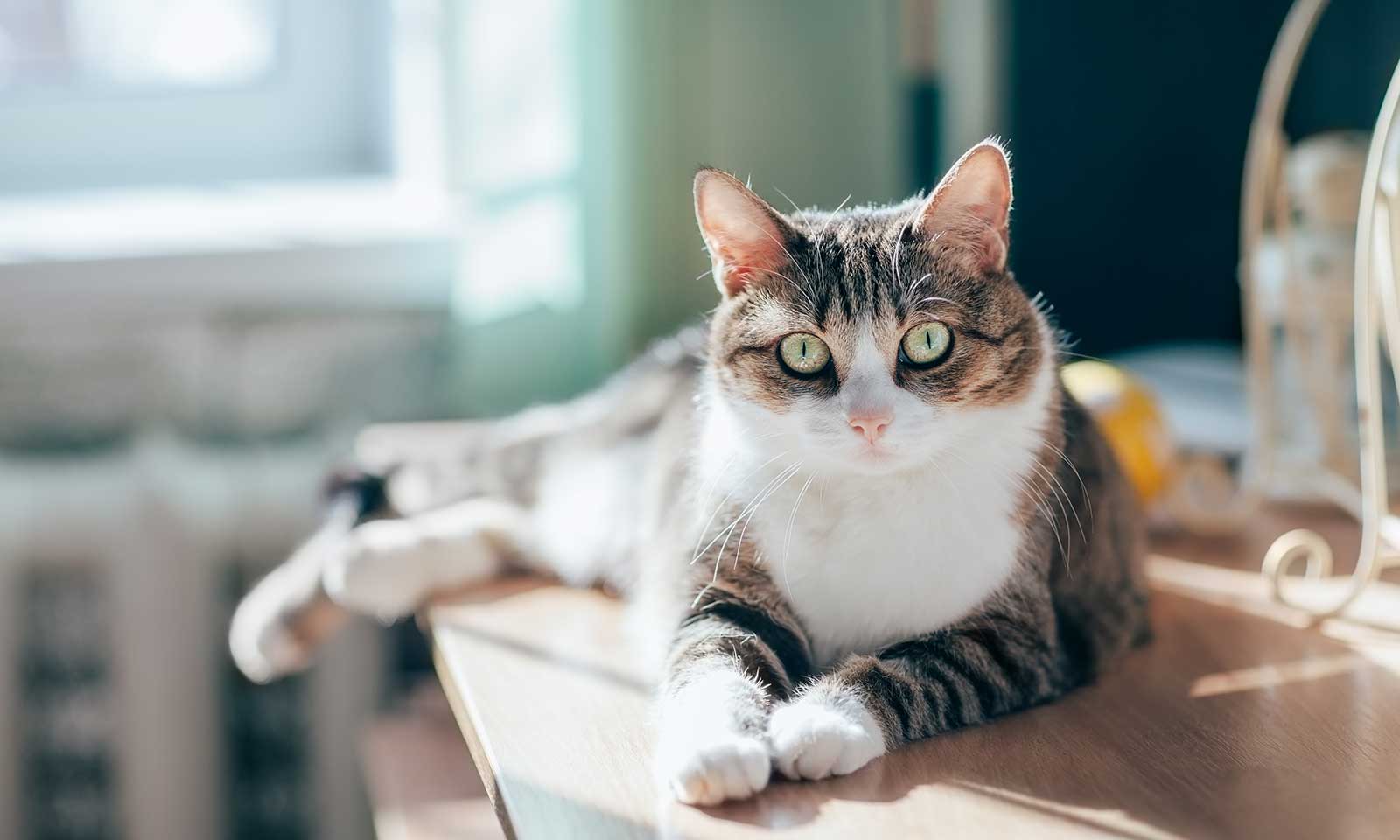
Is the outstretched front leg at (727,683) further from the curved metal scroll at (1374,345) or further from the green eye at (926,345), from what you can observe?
the curved metal scroll at (1374,345)

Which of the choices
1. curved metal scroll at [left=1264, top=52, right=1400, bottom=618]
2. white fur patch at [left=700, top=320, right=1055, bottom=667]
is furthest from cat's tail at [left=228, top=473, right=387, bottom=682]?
curved metal scroll at [left=1264, top=52, right=1400, bottom=618]

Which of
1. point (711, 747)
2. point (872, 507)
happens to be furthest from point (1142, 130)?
point (711, 747)

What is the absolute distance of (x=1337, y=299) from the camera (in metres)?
1.27

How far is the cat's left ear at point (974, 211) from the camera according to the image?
865 millimetres

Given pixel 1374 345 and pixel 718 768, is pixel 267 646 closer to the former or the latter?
pixel 718 768

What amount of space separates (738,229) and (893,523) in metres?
0.24

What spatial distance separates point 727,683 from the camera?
0.86m

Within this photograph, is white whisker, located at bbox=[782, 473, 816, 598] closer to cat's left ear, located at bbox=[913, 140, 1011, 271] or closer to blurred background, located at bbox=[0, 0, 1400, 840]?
cat's left ear, located at bbox=[913, 140, 1011, 271]

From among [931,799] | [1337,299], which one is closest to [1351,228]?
[1337,299]

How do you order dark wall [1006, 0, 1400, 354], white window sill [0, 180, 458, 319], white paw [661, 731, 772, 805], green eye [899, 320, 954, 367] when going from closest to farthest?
white paw [661, 731, 772, 805] → green eye [899, 320, 954, 367] → white window sill [0, 180, 458, 319] → dark wall [1006, 0, 1400, 354]

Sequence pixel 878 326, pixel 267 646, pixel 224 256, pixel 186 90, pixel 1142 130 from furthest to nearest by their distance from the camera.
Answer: pixel 186 90
pixel 1142 130
pixel 224 256
pixel 267 646
pixel 878 326

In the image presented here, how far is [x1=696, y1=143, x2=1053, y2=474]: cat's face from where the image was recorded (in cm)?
87

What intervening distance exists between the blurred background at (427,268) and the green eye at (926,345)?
730 mm

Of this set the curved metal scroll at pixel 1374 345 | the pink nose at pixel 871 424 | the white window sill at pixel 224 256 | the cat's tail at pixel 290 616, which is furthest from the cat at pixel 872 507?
the white window sill at pixel 224 256
